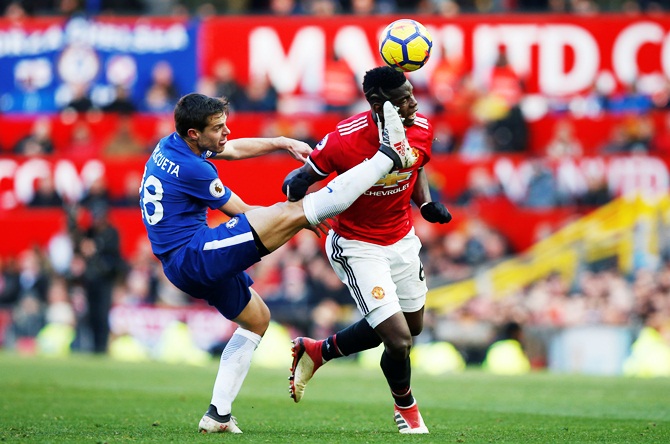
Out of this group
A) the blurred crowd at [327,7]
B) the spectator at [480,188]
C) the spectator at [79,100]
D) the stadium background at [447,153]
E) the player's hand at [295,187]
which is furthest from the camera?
the blurred crowd at [327,7]

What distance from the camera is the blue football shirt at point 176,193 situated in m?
8.45

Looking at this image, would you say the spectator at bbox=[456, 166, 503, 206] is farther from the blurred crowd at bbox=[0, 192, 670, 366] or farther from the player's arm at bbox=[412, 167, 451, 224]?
the player's arm at bbox=[412, 167, 451, 224]

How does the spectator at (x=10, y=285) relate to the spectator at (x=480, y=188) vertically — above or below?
below

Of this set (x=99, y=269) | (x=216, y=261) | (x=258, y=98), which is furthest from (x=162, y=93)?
(x=216, y=261)

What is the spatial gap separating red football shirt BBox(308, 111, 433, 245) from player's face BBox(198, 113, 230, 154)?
2.19 ft

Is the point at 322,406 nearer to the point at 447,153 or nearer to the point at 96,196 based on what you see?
the point at 96,196

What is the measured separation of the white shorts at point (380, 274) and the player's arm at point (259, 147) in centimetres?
68

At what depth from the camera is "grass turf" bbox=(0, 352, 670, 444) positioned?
829 centimetres

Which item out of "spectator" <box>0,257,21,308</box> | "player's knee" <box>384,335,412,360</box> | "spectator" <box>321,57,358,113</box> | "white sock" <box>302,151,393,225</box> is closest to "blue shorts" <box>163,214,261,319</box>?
"white sock" <box>302,151,393,225</box>

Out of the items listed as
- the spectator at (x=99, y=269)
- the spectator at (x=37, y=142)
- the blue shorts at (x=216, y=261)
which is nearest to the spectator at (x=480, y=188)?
the spectator at (x=99, y=269)

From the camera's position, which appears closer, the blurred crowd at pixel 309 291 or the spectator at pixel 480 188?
the blurred crowd at pixel 309 291

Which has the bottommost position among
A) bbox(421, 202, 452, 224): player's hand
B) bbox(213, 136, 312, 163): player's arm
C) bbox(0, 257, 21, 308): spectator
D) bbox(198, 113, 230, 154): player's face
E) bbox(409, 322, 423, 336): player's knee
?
bbox(0, 257, 21, 308): spectator

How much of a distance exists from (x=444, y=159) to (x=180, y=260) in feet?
40.7

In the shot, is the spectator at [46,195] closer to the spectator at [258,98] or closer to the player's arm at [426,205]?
the spectator at [258,98]
